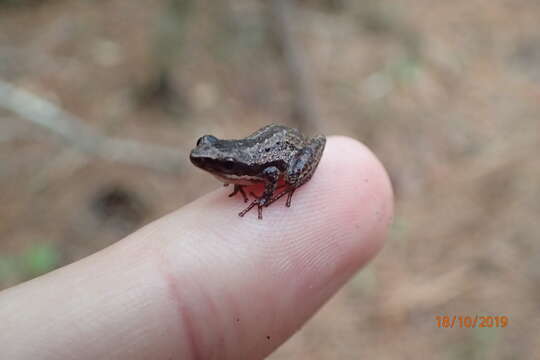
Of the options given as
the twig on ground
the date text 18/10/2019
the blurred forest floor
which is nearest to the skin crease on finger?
the date text 18/10/2019

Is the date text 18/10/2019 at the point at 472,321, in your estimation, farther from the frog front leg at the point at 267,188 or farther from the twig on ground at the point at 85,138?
the twig on ground at the point at 85,138

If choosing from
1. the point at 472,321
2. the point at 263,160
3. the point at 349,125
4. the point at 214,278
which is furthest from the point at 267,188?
the point at 349,125

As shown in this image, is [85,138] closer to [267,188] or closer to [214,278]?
[267,188]

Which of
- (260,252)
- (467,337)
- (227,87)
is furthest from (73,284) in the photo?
(227,87)

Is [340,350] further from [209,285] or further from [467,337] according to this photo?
[209,285]

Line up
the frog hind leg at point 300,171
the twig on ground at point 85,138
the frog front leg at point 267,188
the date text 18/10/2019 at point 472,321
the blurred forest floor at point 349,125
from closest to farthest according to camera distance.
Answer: the frog front leg at point 267,188 < the frog hind leg at point 300,171 < the date text 18/10/2019 at point 472,321 < the blurred forest floor at point 349,125 < the twig on ground at point 85,138

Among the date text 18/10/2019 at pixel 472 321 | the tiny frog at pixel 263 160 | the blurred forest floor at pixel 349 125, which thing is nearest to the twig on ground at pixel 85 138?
the blurred forest floor at pixel 349 125

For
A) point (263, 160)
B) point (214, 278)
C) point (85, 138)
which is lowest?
point (214, 278)
